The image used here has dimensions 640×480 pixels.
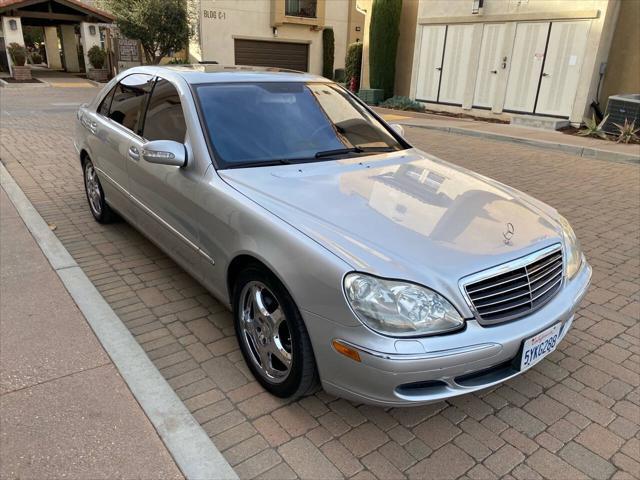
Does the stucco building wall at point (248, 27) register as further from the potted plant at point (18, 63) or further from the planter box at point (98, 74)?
the potted plant at point (18, 63)

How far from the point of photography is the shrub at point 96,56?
2598cm

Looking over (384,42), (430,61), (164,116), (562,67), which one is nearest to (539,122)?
(562,67)

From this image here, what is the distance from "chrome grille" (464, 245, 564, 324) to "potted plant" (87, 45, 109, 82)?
27.5 metres

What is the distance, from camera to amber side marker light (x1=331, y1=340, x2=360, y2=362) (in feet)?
7.36

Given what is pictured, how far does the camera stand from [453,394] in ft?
7.60

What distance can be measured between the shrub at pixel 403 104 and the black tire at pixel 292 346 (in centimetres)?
1506

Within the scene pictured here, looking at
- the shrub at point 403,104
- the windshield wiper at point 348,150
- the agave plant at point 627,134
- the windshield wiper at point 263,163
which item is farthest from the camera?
the shrub at point 403,104

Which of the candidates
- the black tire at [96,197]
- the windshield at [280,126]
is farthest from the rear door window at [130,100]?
the windshield at [280,126]

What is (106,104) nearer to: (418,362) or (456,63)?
(418,362)

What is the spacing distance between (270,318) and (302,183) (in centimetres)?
82

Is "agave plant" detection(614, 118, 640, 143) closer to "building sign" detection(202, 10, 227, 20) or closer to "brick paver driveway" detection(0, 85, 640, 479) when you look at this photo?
"brick paver driveway" detection(0, 85, 640, 479)

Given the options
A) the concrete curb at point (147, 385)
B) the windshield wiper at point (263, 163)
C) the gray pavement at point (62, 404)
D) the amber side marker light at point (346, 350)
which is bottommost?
the gray pavement at point (62, 404)

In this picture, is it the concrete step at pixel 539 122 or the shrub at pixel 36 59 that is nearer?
the concrete step at pixel 539 122

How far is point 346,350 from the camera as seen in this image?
228 centimetres
